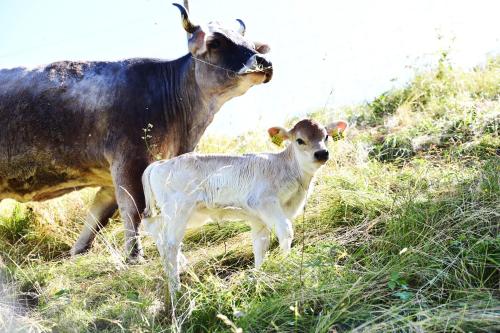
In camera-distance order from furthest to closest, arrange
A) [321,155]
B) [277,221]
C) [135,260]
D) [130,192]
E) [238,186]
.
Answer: [130,192]
[135,260]
[238,186]
[321,155]
[277,221]

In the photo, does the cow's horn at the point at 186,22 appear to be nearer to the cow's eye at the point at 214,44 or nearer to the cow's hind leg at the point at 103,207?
the cow's eye at the point at 214,44

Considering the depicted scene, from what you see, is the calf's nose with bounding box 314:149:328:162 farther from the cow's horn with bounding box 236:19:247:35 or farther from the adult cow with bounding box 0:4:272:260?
the cow's horn with bounding box 236:19:247:35

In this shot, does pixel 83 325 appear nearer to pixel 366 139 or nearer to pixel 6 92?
pixel 6 92

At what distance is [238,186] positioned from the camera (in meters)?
6.11

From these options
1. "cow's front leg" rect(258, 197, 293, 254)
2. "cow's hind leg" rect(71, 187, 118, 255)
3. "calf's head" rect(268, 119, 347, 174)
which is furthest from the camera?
"cow's hind leg" rect(71, 187, 118, 255)

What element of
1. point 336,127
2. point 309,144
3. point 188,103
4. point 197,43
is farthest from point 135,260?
point 197,43

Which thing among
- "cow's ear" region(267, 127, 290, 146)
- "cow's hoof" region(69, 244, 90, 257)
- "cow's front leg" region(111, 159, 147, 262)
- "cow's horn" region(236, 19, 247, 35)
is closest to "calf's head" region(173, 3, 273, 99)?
"cow's horn" region(236, 19, 247, 35)

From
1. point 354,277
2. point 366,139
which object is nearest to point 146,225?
point 354,277

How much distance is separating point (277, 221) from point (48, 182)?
3110 millimetres

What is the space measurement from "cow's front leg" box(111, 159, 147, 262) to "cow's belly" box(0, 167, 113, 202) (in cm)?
46

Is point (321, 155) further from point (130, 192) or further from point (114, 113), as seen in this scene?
point (114, 113)

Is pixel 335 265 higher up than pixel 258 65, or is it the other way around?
pixel 258 65

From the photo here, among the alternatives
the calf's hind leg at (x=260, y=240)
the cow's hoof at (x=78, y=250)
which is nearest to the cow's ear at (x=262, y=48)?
the calf's hind leg at (x=260, y=240)

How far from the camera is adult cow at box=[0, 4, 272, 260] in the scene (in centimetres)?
737
